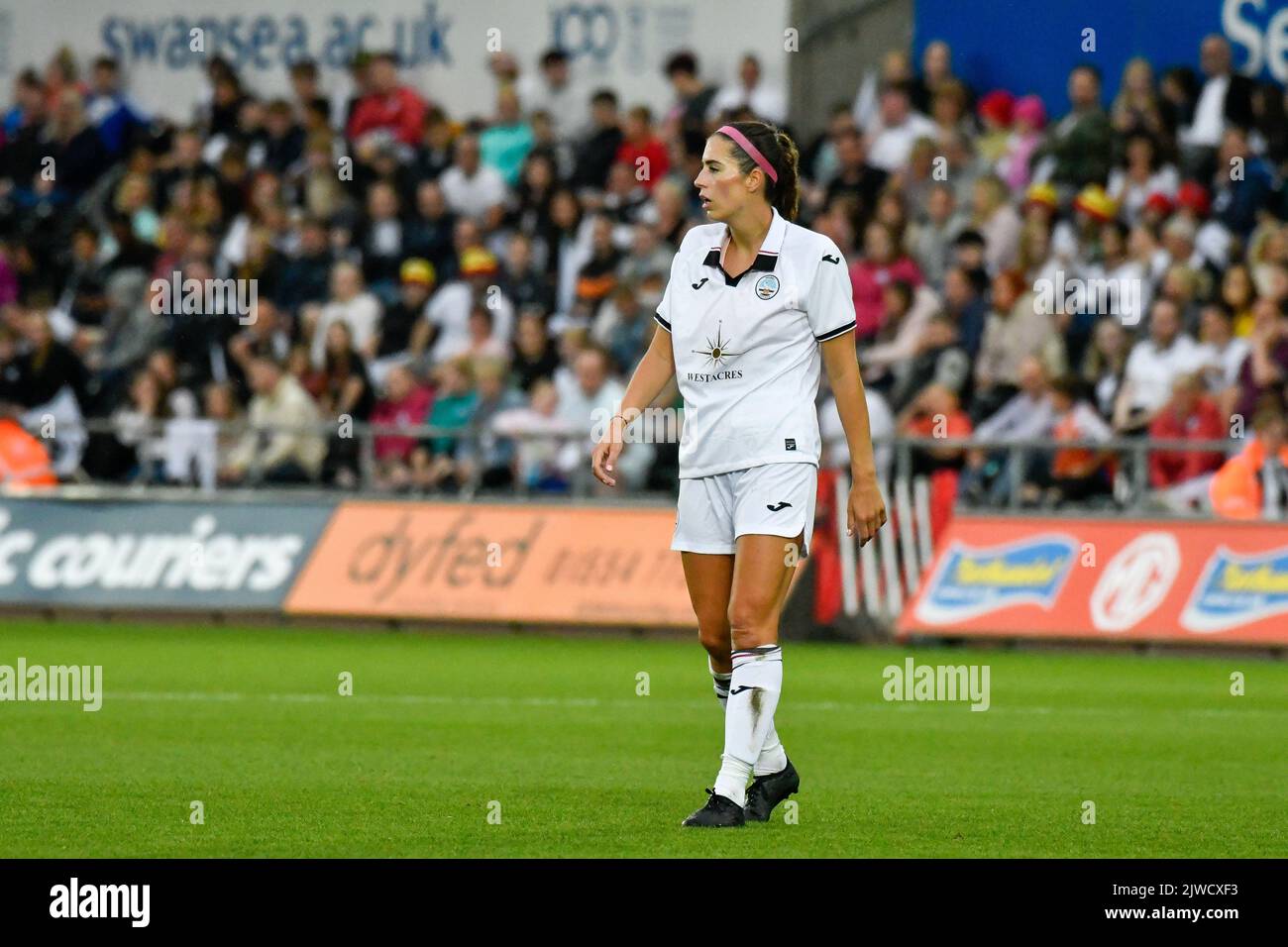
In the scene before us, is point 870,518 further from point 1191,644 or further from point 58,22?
point 58,22

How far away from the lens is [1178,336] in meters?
20.9

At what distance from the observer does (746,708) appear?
29.7ft

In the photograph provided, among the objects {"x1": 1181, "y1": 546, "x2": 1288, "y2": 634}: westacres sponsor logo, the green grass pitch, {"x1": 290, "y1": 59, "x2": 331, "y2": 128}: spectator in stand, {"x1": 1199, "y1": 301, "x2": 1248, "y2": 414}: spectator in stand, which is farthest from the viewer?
{"x1": 290, "y1": 59, "x2": 331, "y2": 128}: spectator in stand

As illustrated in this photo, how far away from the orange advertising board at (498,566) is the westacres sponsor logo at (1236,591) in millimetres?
4213

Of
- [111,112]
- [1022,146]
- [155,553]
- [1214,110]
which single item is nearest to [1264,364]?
[1214,110]

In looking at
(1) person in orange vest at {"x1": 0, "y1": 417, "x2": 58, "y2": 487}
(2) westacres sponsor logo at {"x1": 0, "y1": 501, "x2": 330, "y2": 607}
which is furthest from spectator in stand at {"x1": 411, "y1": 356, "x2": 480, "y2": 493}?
(1) person in orange vest at {"x1": 0, "y1": 417, "x2": 58, "y2": 487}

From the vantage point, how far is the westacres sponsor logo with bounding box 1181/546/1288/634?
62.8ft

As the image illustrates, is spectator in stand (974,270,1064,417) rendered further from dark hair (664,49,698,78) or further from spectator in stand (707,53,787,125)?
dark hair (664,49,698,78)

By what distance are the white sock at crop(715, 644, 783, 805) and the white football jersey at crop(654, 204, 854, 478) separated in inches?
29.2

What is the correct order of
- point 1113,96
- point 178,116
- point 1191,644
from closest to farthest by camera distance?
point 1191,644, point 1113,96, point 178,116

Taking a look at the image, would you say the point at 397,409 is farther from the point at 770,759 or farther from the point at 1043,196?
the point at 770,759

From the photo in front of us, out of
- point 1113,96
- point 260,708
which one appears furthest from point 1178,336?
point 260,708

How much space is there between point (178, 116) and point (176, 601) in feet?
30.5

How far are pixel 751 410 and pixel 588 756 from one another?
3.19 meters
